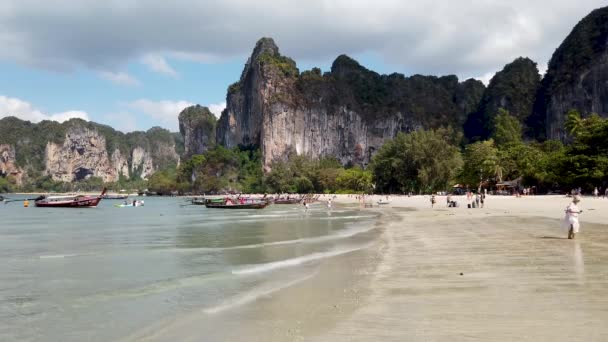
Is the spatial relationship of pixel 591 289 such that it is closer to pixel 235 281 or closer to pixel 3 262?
pixel 235 281

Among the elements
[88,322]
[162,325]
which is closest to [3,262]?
[88,322]

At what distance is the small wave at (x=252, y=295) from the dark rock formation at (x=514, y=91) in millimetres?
187463

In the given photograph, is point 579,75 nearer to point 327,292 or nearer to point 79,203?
point 79,203

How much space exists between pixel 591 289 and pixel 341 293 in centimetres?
486

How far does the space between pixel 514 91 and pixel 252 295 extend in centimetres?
20154

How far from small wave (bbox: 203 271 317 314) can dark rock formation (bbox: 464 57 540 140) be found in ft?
615

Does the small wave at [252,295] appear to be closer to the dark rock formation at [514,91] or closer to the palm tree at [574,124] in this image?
the palm tree at [574,124]

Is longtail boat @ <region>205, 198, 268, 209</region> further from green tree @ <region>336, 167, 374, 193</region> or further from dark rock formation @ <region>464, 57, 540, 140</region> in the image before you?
dark rock formation @ <region>464, 57, 540, 140</region>

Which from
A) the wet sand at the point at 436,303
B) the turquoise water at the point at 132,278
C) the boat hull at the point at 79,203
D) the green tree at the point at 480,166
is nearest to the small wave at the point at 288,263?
the turquoise water at the point at 132,278

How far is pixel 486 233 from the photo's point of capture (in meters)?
23.4

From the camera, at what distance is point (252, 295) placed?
11.4 m

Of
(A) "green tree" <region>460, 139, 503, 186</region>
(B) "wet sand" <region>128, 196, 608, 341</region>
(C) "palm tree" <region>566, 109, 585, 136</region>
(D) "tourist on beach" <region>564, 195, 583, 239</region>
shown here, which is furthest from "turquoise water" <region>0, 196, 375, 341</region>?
(C) "palm tree" <region>566, 109, 585, 136</region>

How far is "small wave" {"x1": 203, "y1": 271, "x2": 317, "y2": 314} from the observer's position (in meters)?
10.1

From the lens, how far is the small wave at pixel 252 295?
10086 millimetres
